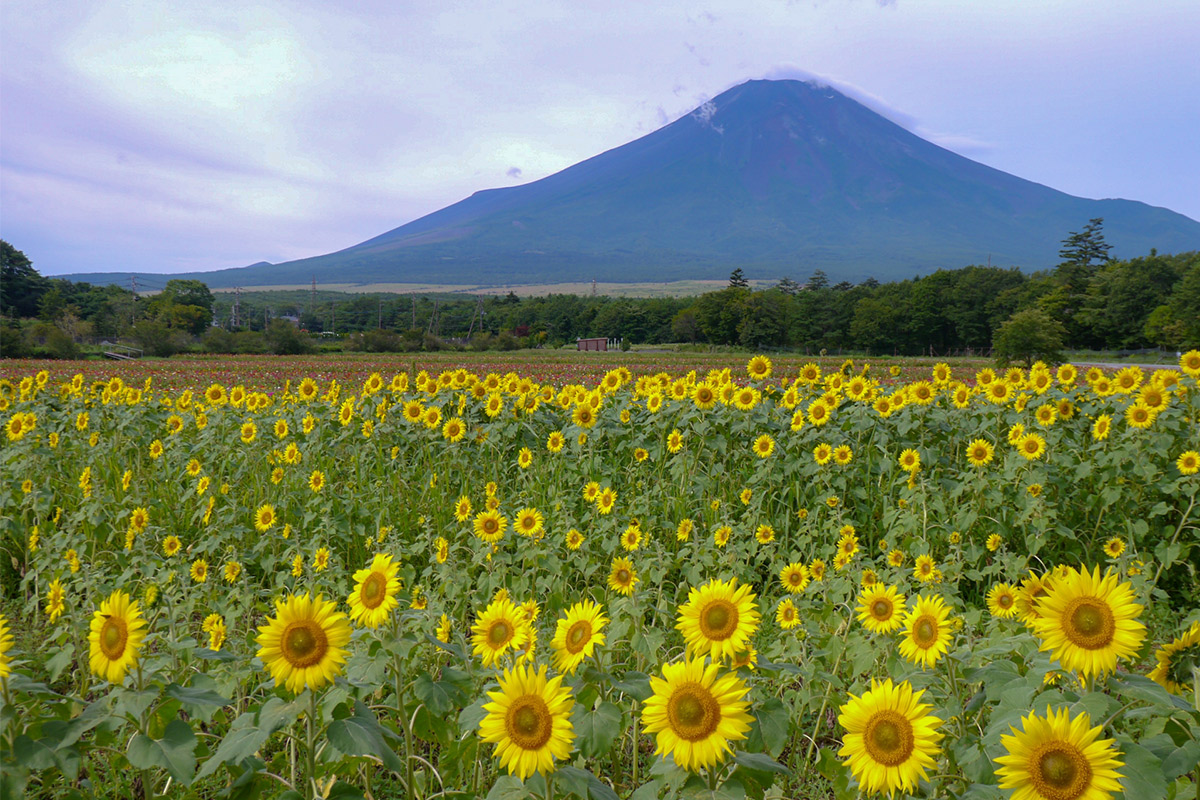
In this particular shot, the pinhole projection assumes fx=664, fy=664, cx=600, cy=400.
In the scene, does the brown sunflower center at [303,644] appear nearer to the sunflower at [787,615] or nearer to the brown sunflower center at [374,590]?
the brown sunflower center at [374,590]

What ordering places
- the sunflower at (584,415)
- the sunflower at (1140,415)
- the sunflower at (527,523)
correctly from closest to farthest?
the sunflower at (527,523)
the sunflower at (1140,415)
the sunflower at (584,415)

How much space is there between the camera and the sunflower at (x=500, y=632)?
5.45 feet

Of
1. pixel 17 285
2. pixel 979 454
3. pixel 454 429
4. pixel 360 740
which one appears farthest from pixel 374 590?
pixel 17 285

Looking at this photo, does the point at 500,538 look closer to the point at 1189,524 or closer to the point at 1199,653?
the point at 1199,653

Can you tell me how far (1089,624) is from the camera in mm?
1255

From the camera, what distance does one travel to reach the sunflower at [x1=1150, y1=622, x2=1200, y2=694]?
1.30 meters

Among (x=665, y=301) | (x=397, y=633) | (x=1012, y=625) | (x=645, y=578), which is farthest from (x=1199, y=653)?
(x=665, y=301)


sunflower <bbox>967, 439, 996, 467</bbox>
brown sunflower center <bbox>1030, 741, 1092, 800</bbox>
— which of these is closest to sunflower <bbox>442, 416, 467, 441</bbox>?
sunflower <bbox>967, 439, 996, 467</bbox>

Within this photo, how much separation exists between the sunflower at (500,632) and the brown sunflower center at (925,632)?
994mm

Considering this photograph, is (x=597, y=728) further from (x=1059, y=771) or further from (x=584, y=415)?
(x=584, y=415)

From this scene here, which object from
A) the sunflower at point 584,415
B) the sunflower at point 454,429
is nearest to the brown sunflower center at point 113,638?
the sunflower at point 454,429

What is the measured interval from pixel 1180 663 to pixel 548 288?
155 metres

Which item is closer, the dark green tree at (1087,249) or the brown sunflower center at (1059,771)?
the brown sunflower center at (1059,771)

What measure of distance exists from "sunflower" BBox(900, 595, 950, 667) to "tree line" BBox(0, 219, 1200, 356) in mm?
41273
